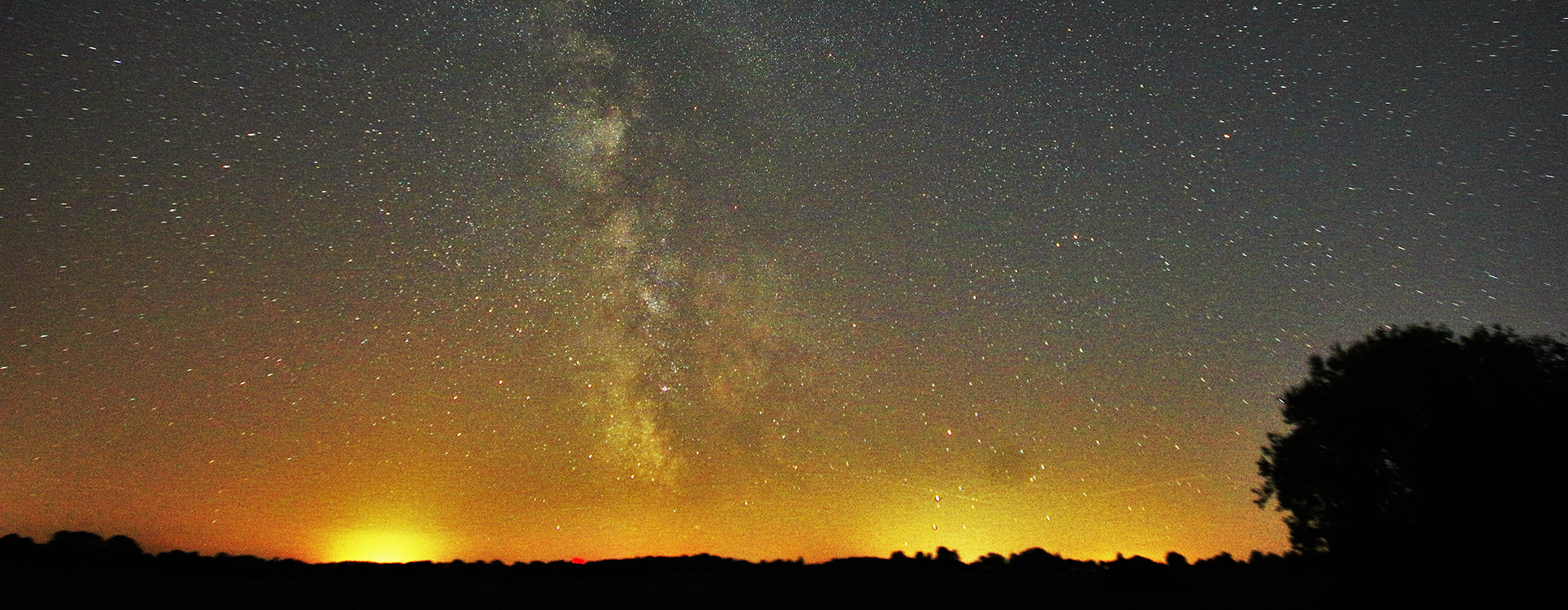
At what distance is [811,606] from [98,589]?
18457 mm

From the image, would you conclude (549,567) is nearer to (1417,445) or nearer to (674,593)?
(674,593)

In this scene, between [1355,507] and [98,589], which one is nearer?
[1355,507]

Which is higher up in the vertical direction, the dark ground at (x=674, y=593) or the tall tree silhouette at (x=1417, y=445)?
the tall tree silhouette at (x=1417, y=445)

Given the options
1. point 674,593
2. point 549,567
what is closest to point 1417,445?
point 674,593

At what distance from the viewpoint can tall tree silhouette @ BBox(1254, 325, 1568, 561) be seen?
51.6 ft

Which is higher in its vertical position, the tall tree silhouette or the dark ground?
the tall tree silhouette

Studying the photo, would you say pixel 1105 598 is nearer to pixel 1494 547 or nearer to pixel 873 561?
pixel 1494 547

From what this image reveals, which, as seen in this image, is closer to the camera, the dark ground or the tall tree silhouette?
the tall tree silhouette

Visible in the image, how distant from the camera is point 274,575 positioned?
28.1 m

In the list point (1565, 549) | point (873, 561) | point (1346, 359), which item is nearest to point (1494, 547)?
point (1565, 549)

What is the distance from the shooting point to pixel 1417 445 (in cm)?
1697

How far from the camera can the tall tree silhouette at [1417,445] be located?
1573 centimetres

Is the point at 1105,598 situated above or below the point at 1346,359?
below

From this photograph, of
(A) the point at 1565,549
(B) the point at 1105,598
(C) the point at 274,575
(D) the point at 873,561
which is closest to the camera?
(A) the point at 1565,549
